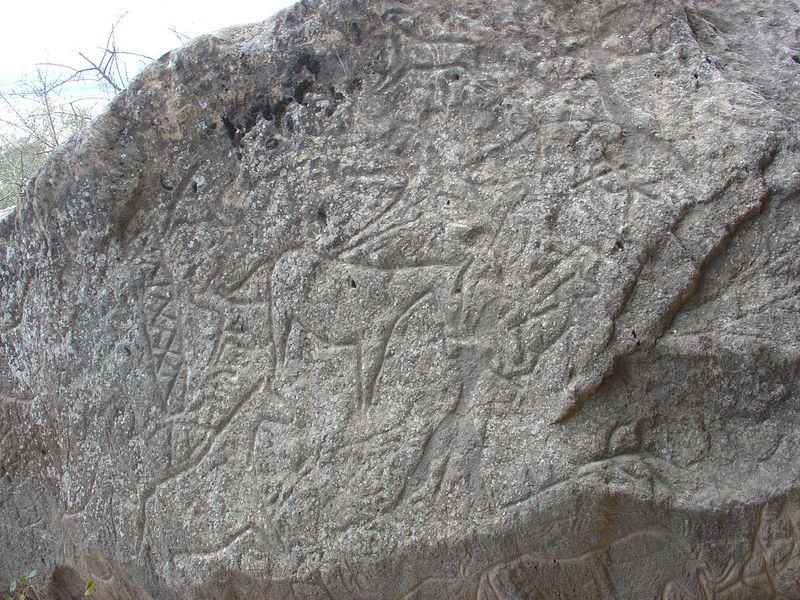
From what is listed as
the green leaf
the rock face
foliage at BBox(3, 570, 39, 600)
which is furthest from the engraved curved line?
foliage at BBox(3, 570, 39, 600)

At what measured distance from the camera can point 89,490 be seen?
2.13 metres

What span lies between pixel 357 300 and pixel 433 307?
0.66ft

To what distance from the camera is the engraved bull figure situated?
1.80 metres

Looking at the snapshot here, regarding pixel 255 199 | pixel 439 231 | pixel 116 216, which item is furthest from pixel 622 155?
pixel 116 216

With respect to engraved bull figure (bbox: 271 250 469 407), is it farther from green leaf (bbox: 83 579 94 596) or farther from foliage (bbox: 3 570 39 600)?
foliage (bbox: 3 570 39 600)

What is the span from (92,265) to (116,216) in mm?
171

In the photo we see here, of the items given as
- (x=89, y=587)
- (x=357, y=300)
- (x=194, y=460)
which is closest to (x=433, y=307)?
(x=357, y=300)

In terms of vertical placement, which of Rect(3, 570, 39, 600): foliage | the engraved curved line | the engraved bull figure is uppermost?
the engraved bull figure

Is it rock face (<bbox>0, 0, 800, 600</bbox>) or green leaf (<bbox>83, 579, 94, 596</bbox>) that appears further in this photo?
green leaf (<bbox>83, 579, 94, 596</bbox>)


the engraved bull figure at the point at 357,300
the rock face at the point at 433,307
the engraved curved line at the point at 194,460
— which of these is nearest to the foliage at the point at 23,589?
the rock face at the point at 433,307

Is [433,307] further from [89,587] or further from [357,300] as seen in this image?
[89,587]

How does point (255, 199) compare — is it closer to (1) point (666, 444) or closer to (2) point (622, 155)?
(2) point (622, 155)

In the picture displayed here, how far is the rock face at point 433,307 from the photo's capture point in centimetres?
163

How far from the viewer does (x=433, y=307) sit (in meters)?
1.80
